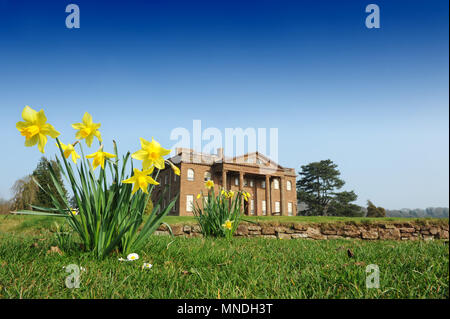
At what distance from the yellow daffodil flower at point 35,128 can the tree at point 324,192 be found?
40435mm

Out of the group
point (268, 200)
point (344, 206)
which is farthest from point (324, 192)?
point (268, 200)

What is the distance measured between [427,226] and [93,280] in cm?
829

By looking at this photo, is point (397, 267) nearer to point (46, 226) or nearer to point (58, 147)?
point (58, 147)

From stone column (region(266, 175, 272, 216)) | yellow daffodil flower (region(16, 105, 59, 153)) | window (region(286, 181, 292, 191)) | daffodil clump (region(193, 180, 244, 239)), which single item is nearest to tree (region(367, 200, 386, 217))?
window (region(286, 181, 292, 191))

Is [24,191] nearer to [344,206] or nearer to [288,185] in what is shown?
[288,185]

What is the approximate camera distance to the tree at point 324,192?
127ft

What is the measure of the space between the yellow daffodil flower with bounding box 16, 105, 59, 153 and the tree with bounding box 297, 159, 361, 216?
1592 inches

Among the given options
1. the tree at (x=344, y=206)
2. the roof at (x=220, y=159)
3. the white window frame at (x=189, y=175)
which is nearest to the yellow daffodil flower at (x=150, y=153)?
the roof at (x=220, y=159)

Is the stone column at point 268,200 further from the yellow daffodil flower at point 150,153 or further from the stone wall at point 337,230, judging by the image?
the yellow daffodil flower at point 150,153

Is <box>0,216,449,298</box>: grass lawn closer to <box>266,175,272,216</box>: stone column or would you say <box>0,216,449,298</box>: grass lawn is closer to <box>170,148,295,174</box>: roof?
<box>170,148,295,174</box>: roof

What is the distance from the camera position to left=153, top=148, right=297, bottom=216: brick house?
1058 inches

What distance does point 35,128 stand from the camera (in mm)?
1979

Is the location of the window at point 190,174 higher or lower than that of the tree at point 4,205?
higher

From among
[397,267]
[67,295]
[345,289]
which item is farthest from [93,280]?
[397,267]
